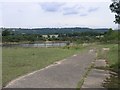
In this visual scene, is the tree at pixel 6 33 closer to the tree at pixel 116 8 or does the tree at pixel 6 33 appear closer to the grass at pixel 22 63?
the grass at pixel 22 63

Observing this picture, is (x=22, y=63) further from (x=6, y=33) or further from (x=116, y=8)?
(x=6, y=33)

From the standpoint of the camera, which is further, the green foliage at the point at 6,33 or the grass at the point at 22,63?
the green foliage at the point at 6,33

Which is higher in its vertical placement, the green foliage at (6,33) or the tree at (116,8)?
the tree at (116,8)

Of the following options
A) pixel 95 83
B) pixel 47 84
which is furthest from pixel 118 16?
pixel 47 84

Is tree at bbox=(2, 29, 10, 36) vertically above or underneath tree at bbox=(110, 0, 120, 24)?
underneath

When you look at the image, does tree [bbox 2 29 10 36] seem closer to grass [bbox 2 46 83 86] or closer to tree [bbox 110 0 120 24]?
grass [bbox 2 46 83 86]

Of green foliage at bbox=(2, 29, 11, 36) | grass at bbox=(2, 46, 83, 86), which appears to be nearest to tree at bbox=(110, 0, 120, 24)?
grass at bbox=(2, 46, 83, 86)

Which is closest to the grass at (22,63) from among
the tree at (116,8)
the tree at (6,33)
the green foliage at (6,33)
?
the tree at (116,8)

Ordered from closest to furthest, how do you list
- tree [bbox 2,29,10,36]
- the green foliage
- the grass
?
the grass
the green foliage
tree [bbox 2,29,10,36]

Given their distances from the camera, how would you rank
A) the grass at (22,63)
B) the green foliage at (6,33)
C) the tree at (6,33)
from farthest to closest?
1. the tree at (6,33)
2. the green foliage at (6,33)
3. the grass at (22,63)

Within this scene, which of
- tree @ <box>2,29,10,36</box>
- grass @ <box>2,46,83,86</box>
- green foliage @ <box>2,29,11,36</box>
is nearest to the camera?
grass @ <box>2,46,83,86</box>

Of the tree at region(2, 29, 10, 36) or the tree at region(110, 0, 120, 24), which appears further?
the tree at region(2, 29, 10, 36)

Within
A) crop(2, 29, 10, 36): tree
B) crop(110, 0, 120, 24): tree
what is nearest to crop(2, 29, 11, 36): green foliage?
crop(2, 29, 10, 36): tree

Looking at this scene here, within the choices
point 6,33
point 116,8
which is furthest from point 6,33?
point 116,8
